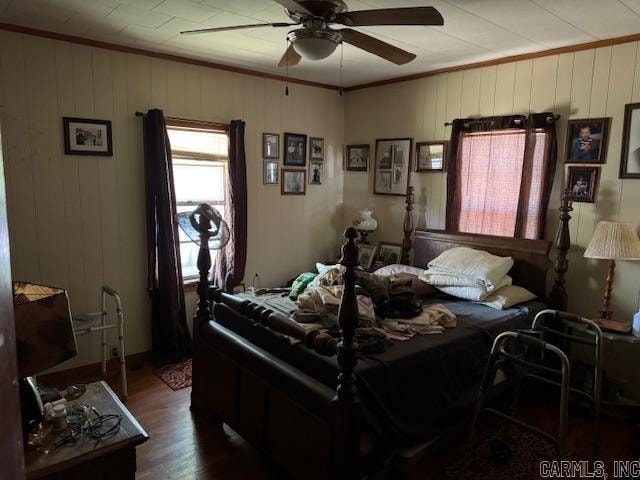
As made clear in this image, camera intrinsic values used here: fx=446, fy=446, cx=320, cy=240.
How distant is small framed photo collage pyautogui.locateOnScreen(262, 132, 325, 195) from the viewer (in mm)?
4320

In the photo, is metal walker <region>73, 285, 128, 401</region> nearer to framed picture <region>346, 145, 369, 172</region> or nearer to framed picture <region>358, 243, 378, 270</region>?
framed picture <region>358, 243, 378, 270</region>

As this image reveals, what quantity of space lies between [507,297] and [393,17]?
6.80 feet

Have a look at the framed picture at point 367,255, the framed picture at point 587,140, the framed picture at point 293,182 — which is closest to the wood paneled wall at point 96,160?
the framed picture at point 293,182

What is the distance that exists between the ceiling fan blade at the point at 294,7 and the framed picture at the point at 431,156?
2.30 m

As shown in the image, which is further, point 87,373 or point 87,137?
point 87,373

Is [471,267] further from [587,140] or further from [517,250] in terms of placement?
[587,140]

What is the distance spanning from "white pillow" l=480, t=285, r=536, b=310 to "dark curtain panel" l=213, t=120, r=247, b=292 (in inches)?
84.1

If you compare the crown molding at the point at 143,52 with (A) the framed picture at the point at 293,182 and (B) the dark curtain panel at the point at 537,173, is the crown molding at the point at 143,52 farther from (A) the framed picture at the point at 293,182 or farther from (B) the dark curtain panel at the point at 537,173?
(B) the dark curtain panel at the point at 537,173

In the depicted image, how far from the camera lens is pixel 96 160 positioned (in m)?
3.35

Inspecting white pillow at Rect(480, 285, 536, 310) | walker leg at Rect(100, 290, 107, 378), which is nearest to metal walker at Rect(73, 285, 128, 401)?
walker leg at Rect(100, 290, 107, 378)

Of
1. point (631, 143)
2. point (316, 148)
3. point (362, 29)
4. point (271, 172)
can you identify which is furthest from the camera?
point (316, 148)

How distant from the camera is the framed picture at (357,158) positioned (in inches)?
185

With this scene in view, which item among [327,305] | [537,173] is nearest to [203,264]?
[327,305]

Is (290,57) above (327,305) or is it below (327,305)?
above
